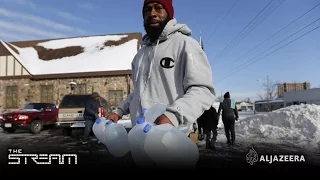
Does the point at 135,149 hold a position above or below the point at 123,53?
below

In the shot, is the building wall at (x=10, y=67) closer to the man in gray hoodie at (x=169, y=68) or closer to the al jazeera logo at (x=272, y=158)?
the man in gray hoodie at (x=169, y=68)

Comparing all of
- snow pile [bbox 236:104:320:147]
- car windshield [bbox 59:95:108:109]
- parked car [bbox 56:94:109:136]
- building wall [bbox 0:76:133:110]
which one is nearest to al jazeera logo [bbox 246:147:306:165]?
snow pile [bbox 236:104:320:147]

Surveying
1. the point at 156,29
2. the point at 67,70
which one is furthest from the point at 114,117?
the point at 67,70

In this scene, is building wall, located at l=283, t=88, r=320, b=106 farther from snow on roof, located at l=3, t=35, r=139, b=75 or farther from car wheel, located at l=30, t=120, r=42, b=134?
car wheel, located at l=30, t=120, r=42, b=134

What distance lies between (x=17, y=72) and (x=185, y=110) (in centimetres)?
2549

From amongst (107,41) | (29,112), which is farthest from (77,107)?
(107,41)

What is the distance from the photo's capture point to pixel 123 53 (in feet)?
75.4

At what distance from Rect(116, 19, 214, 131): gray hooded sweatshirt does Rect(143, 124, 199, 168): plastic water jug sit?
0.41ft

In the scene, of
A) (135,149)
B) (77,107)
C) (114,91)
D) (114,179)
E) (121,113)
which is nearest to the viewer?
(135,149)

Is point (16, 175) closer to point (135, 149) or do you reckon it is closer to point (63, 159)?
point (63, 159)

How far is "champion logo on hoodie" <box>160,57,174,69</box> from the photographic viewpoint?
1403 mm

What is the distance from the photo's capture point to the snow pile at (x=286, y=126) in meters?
9.20

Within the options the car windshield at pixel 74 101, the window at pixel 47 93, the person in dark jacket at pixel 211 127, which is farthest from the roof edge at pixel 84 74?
the person in dark jacket at pixel 211 127

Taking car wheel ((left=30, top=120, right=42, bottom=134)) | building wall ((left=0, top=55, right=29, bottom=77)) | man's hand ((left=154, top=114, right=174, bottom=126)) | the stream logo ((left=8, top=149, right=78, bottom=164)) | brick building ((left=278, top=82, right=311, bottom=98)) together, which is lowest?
car wheel ((left=30, top=120, right=42, bottom=134))
